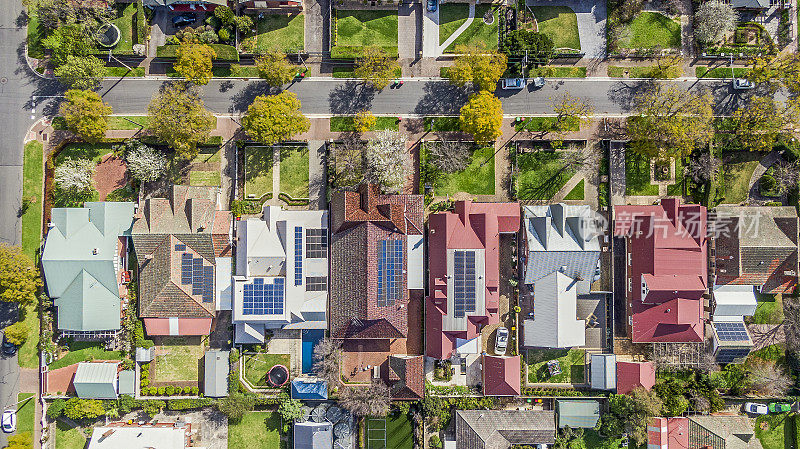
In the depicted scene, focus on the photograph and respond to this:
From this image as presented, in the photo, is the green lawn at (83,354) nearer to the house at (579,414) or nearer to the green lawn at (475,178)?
the green lawn at (475,178)

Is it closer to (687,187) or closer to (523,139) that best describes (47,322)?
(523,139)

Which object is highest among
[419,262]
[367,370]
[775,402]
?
[419,262]

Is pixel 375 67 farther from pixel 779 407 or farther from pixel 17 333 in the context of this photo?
pixel 779 407

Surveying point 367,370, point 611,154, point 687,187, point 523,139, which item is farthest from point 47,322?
point 687,187

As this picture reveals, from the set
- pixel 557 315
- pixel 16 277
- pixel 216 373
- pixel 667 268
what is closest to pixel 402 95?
pixel 557 315

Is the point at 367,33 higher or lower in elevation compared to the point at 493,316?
higher

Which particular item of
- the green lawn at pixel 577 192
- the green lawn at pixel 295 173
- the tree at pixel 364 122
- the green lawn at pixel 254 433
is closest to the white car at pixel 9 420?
the green lawn at pixel 254 433
